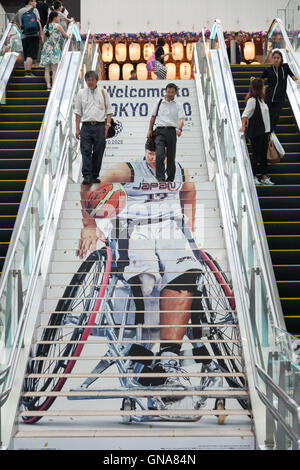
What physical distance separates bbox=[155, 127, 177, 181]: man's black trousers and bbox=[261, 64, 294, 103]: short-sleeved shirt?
1.36 meters

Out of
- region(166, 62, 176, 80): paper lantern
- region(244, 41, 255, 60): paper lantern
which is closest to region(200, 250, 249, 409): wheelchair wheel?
region(166, 62, 176, 80): paper lantern

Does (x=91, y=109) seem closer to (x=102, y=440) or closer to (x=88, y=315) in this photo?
(x=88, y=315)

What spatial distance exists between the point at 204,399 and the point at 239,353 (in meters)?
0.63

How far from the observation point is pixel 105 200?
8.54m

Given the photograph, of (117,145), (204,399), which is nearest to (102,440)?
(204,399)

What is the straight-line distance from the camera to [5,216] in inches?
323

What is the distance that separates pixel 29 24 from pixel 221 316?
7.75 metres

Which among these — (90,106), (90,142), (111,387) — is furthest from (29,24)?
(111,387)

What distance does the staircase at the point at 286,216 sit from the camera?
7.03 metres

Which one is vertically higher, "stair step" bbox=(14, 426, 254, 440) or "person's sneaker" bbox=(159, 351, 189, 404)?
"person's sneaker" bbox=(159, 351, 189, 404)

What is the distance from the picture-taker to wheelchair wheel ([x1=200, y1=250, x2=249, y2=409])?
20.1 ft

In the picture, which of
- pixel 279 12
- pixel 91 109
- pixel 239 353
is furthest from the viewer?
pixel 279 12

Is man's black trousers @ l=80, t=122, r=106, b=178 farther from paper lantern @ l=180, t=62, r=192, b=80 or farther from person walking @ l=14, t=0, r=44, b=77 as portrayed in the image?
paper lantern @ l=180, t=62, r=192, b=80

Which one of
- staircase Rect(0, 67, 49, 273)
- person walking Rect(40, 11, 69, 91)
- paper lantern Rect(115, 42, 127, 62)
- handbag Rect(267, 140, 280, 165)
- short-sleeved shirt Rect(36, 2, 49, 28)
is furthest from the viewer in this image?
paper lantern Rect(115, 42, 127, 62)
